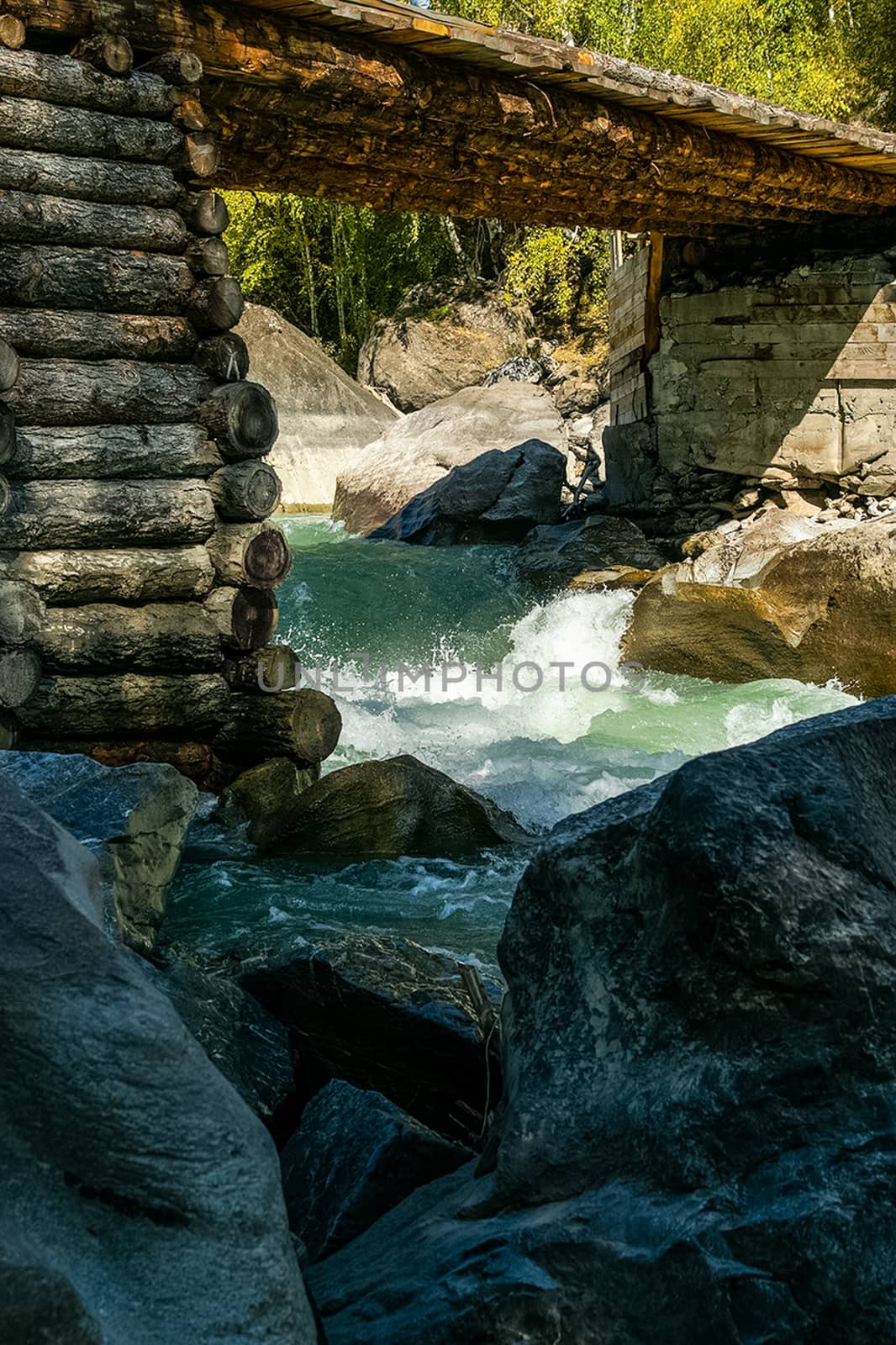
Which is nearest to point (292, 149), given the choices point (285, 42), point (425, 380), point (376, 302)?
point (285, 42)

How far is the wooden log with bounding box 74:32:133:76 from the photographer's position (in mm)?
5203

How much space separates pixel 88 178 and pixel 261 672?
2.28 meters

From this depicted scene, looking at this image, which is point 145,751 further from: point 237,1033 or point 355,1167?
point 355,1167

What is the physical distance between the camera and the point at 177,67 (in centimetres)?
538

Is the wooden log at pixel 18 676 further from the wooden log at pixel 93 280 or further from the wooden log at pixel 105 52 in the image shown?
the wooden log at pixel 105 52

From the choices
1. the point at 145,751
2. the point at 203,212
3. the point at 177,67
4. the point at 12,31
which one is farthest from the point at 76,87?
the point at 145,751

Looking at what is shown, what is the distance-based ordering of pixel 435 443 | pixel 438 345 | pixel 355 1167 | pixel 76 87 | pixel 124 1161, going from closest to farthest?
pixel 124 1161 → pixel 355 1167 → pixel 76 87 → pixel 435 443 → pixel 438 345

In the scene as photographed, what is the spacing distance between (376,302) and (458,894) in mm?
24941

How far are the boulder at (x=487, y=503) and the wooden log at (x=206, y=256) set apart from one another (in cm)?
820

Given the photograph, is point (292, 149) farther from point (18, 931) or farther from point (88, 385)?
point (18, 931)

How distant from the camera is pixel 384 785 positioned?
17.5 feet

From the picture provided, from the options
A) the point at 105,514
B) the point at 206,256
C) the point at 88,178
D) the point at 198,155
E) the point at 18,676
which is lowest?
the point at 18,676

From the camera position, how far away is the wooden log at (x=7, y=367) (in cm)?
488

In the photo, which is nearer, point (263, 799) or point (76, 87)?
point (76, 87)
